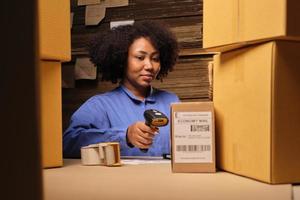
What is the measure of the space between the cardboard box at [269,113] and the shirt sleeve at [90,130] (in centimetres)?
68

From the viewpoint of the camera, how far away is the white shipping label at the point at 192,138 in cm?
88

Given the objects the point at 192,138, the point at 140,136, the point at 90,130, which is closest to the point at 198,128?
the point at 192,138

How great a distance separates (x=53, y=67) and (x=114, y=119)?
70cm

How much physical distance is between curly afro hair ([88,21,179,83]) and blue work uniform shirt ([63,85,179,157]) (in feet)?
0.31

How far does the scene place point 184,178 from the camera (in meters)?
0.82

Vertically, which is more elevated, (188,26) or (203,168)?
(188,26)

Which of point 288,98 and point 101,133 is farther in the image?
point 101,133

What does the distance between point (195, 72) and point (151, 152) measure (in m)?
0.40

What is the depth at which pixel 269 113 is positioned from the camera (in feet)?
2.39

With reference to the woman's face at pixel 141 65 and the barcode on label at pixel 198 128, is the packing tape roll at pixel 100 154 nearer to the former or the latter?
the barcode on label at pixel 198 128

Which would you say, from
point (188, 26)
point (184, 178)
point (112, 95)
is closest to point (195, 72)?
point (188, 26)

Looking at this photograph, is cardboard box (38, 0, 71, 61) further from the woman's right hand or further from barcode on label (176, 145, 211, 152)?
the woman's right hand

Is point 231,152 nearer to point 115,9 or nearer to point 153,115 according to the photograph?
point 153,115

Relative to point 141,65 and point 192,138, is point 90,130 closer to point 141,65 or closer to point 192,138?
point 141,65
